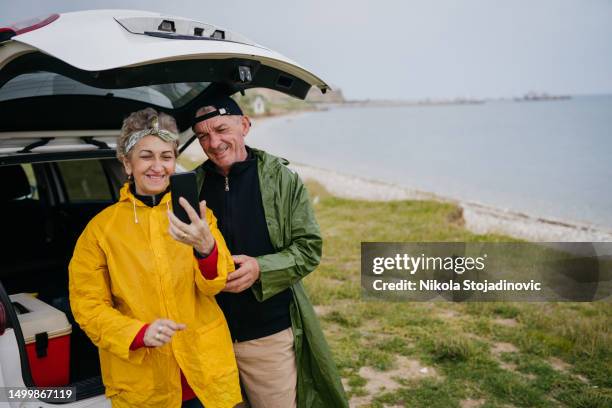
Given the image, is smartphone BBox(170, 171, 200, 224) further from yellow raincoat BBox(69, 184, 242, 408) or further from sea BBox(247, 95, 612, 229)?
sea BBox(247, 95, 612, 229)

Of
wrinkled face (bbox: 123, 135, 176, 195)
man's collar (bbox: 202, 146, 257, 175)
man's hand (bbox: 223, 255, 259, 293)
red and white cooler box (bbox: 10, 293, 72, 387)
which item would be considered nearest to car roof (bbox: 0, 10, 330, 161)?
wrinkled face (bbox: 123, 135, 176, 195)

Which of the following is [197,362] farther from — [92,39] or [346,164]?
[346,164]

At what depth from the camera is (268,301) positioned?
8.66ft

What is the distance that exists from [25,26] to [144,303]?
4.10ft

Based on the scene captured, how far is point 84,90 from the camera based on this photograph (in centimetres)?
318

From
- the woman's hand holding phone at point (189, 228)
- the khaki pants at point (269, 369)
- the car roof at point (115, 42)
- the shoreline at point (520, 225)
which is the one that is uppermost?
the car roof at point (115, 42)

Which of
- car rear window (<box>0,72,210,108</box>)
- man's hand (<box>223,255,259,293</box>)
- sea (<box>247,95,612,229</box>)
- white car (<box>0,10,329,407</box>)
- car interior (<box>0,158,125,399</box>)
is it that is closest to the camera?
white car (<box>0,10,329,407</box>)

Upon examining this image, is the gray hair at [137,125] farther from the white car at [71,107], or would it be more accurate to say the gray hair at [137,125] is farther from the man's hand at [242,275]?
the man's hand at [242,275]

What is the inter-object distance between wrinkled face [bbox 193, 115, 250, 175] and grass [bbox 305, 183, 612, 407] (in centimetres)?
223

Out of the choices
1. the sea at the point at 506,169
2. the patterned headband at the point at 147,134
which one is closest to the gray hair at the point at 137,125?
the patterned headband at the point at 147,134

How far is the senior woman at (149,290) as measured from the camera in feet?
6.63

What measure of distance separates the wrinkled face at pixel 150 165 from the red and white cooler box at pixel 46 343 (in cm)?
87

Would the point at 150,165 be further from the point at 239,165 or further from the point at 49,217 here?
the point at 49,217

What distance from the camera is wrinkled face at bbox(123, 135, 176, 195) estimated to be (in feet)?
7.01
